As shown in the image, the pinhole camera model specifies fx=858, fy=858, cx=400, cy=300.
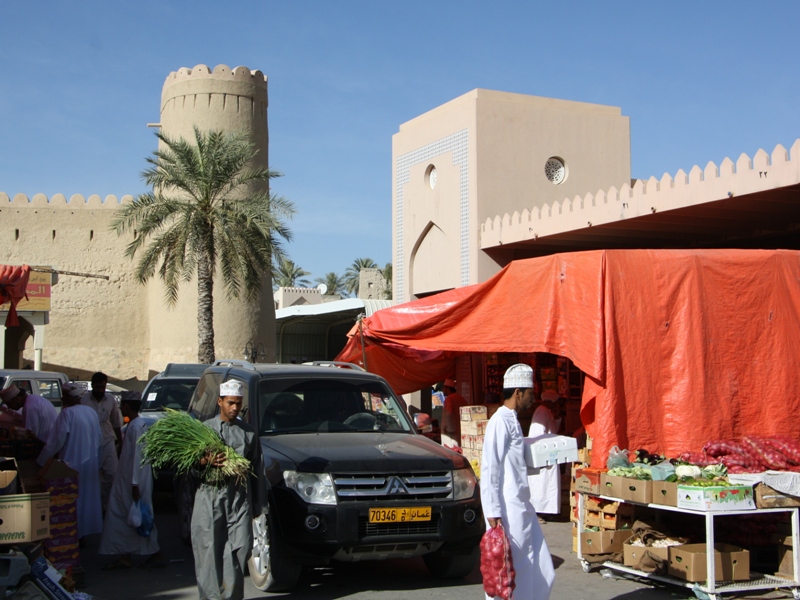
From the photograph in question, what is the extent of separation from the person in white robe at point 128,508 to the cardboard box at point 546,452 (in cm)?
376

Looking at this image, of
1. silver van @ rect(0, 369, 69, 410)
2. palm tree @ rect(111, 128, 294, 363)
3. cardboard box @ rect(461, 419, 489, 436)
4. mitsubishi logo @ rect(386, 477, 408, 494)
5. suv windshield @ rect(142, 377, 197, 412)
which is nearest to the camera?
mitsubishi logo @ rect(386, 477, 408, 494)

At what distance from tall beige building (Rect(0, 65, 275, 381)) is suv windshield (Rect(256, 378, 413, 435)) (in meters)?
25.4

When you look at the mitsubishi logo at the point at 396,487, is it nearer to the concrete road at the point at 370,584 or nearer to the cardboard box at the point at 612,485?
the concrete road at the point at 370,584

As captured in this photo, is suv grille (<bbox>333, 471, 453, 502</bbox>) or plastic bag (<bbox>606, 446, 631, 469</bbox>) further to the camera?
plastic bag (<bbox>606, 446, 631, 469</bbox>)

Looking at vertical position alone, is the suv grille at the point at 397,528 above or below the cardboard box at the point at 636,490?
below

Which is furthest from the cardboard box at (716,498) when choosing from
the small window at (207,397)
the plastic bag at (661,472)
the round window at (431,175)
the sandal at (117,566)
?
the round window at (431,175)

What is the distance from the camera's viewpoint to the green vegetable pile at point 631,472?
7.19m

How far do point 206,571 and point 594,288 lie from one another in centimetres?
467

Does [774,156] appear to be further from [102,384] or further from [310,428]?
[102,384]

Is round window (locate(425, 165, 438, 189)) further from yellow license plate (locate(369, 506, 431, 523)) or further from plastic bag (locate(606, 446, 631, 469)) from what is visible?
yellow license plate (locate(369, 506, 431, 523))

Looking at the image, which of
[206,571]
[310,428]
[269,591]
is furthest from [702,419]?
[206,571]

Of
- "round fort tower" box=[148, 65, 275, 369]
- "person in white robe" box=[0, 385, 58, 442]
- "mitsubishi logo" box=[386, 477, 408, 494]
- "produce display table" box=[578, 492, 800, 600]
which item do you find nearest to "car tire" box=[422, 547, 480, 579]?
"mitsubishi logo" box=[386, 477, 408, 494]

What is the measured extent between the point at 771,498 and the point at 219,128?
96.0 ft

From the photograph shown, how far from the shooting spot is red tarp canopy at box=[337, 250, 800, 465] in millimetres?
8258
